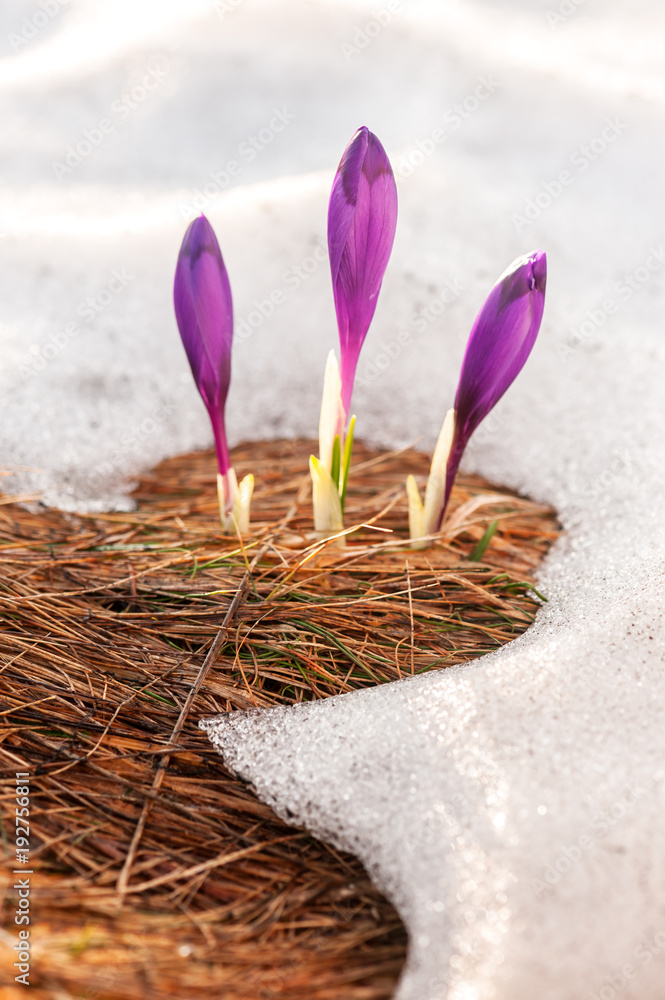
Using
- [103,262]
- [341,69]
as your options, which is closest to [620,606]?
[103,262]

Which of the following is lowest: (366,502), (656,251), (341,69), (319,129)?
(366,502)

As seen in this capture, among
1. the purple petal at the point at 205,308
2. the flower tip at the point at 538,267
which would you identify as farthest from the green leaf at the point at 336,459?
the flower tip at the point at 538,267

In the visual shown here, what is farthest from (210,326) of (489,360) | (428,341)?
(428,341)

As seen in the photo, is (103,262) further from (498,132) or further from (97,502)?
(498,132)

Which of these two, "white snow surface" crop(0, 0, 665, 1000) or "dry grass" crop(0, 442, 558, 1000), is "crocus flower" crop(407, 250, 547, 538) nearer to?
"dry grass" crop(0, 442, 558, 1000)

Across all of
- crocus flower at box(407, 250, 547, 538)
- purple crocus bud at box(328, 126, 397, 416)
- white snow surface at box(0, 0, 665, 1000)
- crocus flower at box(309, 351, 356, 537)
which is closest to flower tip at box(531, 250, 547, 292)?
crocus flower at box(407, 250, 547, 538)

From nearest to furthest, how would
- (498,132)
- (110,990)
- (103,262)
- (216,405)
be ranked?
(110,990), (216,405), (103,262), (498,132)
